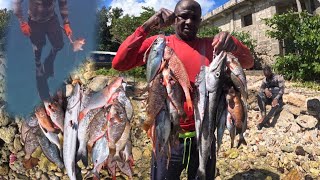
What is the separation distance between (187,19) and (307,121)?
497 cm

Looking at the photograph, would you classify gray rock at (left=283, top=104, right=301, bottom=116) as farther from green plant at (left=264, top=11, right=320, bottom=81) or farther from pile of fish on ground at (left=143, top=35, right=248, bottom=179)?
pile of fish on ground at (left=143, top=35, right=248, bottom=179)

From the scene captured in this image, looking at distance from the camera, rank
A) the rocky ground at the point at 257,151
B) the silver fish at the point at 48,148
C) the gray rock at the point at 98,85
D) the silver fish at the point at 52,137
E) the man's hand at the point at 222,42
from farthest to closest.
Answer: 1. the rocky ground at the point at 257,151
2. the gray rock at the point at 98,85
3. the silver fish at the point at 48,148
4. the silver fish at the point at 52,137
5. the man's hand at the point at 222,42

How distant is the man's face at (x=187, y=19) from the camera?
2.35 metres

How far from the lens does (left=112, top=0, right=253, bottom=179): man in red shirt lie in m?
2.30

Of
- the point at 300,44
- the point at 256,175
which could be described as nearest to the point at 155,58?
the point at 256,175

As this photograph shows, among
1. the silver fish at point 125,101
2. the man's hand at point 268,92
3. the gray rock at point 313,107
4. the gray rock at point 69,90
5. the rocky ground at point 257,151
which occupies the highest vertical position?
the gray rock at point 69,90

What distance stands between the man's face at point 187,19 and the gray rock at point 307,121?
4822 mm

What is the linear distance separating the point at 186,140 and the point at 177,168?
0.21 metres

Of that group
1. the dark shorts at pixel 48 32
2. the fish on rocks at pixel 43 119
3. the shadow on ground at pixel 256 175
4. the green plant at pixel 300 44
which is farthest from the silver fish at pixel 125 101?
the green plant at pixel 300 44

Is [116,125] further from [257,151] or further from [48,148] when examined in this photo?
[257,151]

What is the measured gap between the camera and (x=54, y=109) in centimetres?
230

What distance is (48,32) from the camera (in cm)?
355

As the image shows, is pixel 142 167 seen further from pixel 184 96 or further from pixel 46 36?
pixel 184 96

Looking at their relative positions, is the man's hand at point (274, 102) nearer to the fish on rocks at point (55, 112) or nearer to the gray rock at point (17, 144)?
the gray rock at point (17, 144)
